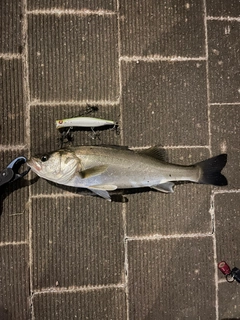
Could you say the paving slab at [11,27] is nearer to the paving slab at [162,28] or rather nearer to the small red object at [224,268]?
the paving slab at [162,28]

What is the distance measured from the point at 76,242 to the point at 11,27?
220 cm

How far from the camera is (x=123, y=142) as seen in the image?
11.4 feet

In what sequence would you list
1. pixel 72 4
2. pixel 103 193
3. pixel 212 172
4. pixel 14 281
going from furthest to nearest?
pixel 72 4 < pixel 14 281 < pixel 212 172 < pixel 103 193

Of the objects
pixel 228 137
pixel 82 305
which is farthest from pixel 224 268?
pixel 82 305

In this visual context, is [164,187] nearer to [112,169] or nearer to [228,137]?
[112,169]

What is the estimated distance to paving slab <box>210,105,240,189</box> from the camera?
358 cm

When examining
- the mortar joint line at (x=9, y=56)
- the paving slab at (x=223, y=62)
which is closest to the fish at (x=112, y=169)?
the paving slab at (x=223, y=62)

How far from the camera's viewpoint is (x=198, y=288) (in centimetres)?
354

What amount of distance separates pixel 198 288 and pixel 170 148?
1.45 meters

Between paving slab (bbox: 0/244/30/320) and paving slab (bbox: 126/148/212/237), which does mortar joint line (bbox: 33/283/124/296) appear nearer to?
paving slab (bbox: 0/244/30/320)

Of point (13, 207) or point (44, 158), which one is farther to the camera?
point (13, 207)

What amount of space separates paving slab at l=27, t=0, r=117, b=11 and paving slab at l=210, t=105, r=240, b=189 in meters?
1.49

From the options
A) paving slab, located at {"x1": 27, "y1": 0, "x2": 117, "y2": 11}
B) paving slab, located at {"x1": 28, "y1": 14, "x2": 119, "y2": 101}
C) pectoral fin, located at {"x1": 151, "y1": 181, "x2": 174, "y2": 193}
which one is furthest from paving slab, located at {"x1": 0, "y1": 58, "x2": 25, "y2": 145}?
pectoral fin, located at {"x1": 151, "y1": 181, "x2": 174, "y2": 193}

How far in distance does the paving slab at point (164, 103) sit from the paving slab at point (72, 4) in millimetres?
606
